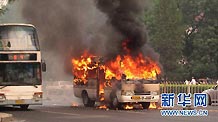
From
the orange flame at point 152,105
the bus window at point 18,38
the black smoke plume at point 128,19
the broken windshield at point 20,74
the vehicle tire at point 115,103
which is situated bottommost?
the orange flame at point 152,105

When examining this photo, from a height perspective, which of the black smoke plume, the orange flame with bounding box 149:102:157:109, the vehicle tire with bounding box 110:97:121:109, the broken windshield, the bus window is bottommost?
the orange flame with bounding box 149:102:157:109

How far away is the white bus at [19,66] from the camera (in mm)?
26031

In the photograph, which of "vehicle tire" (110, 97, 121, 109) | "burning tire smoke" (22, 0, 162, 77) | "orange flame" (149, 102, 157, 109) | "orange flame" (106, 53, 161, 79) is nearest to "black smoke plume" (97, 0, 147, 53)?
"burning tire smoke" (22, 0, 162, 77)

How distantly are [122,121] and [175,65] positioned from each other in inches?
1401

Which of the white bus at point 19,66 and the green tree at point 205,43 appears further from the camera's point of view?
the green tree at point 205,43

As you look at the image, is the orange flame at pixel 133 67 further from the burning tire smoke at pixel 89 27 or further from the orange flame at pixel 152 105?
the orange flame at pixel 152 105

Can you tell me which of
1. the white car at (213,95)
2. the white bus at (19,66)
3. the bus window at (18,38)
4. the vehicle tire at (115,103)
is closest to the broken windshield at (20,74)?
the white bus at (19,66)

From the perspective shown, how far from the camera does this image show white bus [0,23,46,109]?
2603cm

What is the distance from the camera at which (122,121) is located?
20.2 metres

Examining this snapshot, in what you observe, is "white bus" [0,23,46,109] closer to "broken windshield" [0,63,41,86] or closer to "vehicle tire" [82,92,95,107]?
"broken windshield" [0,63,41,86]

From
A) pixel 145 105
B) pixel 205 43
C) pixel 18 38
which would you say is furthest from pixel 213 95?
pixel 205 43

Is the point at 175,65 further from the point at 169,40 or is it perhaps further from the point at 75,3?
the point at 75,3

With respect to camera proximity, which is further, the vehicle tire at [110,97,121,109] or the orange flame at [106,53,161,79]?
the orange flame at [106,53,161,79]

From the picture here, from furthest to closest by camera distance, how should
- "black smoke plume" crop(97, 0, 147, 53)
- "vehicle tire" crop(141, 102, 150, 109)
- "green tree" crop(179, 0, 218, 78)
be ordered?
"green tree" crop(179, 0, 218, 78) → "black smoke plume" crop(97, 0, 147, 53) → "vehicle tire" crop(141, 102, 150, 109)
